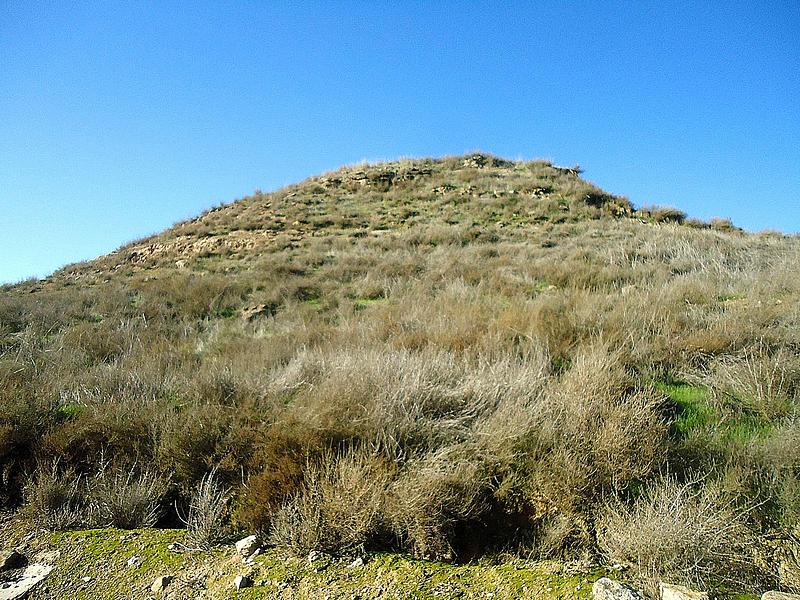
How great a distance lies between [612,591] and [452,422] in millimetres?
1533

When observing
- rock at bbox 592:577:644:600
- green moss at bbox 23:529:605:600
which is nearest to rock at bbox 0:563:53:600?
green moss at bbox 23:529:605:600

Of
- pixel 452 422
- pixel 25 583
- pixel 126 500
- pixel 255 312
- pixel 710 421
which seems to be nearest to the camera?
pixel 25 583

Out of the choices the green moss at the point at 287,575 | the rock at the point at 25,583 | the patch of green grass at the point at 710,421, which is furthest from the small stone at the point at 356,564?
the patch of green grass at the point at 710,421

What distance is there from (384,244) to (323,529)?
1200cm

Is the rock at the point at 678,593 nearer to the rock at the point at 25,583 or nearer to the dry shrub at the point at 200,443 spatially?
the dry shrub at the point at 200,443

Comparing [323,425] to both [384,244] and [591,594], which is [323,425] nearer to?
[591,594]

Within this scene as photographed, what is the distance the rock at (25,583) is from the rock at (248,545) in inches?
44.9

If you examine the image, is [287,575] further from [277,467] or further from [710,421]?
[710,421]

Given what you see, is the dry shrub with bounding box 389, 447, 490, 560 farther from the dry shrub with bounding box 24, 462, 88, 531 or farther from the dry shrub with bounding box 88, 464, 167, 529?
the dry shrub with bounding box 24, 462, 88, 531

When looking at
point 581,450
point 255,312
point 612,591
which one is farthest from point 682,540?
point 255,312

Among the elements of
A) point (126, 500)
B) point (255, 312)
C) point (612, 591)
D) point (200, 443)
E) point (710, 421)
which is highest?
point (255, 312)

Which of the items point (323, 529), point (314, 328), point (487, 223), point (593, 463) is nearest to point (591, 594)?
point (593, 463)

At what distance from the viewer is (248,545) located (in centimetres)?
266

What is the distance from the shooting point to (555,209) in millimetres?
17516
